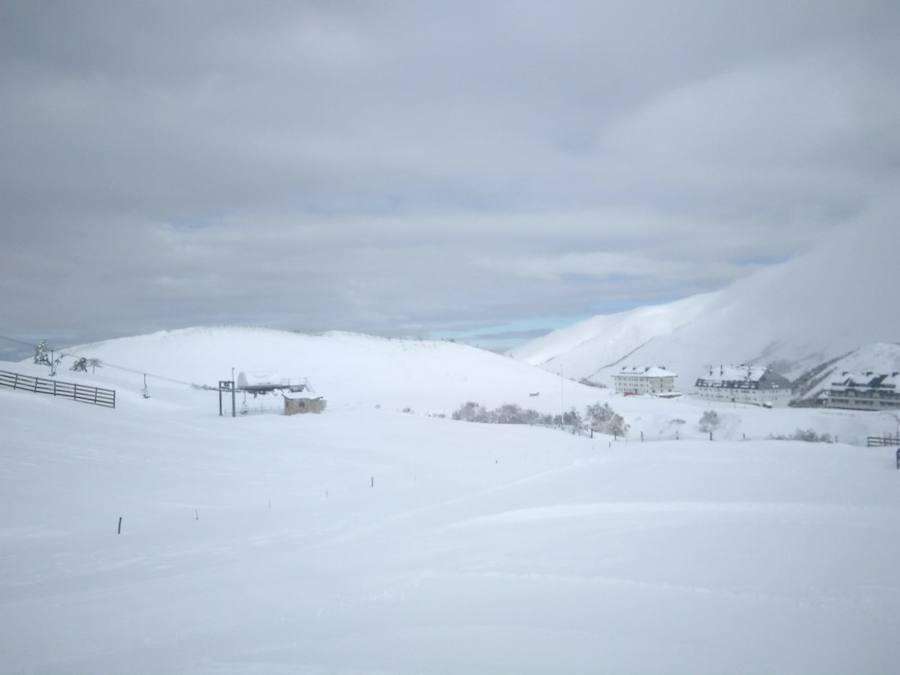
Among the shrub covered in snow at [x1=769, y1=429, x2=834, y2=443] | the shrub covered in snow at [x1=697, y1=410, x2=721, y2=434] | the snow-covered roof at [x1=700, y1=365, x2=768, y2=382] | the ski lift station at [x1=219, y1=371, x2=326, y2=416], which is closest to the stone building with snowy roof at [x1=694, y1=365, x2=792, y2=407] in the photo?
the snow-covered roof at [x1=700, y1=365, x2=768, y2=382]

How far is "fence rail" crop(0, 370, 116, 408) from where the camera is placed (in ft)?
95.6

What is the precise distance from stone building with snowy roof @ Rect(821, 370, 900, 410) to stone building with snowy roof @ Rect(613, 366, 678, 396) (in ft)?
79.1

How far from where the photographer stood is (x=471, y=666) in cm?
686

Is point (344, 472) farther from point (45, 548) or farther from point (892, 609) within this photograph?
point (892, 609)

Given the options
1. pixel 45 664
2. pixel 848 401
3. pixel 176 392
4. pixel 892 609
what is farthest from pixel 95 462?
pixel 848 401

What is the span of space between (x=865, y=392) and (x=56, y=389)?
6742 cm

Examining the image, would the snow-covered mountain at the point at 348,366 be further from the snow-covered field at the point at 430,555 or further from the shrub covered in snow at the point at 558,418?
the snow-covered field at the point at 430,555

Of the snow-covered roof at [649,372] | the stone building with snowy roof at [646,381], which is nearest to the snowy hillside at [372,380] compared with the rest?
the stone building with snowy roof at [646,381]

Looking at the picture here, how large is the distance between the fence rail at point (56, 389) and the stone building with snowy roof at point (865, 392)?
63406 millimetres

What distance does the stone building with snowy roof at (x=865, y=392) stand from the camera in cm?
4966

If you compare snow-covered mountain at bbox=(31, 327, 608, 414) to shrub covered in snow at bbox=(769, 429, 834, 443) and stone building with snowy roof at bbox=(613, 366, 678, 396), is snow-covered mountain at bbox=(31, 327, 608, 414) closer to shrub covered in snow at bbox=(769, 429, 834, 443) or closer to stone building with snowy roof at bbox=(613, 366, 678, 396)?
stone building with snowy roof at bbox=(613, 366, 678, 396)

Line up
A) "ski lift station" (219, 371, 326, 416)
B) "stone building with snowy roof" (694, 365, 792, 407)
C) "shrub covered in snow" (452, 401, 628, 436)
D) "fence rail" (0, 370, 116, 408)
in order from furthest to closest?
"stone building with snowy roof" (694, 365, 792, 407), "shrub covered in snow" (452, 401, 628, 436), "ski lift station" (219, 371, 326, 416), "fence rail" (0, 370, 116, 408)

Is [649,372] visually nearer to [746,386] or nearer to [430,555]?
[746,386]

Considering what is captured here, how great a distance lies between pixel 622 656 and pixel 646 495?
35.5 ft
